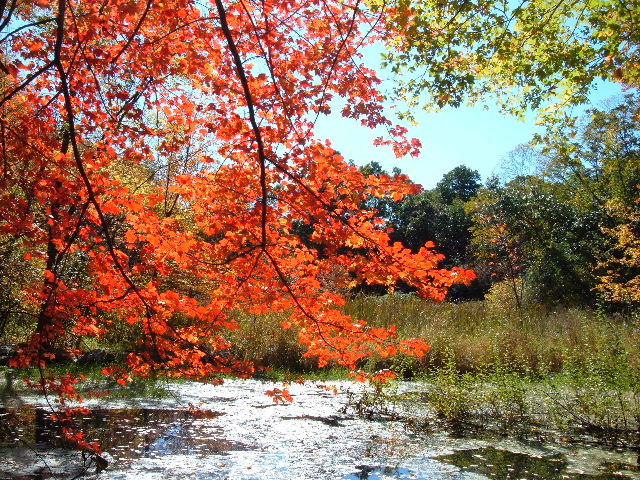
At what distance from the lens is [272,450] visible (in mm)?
4680

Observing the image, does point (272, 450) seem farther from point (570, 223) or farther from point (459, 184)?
point (459, 184)

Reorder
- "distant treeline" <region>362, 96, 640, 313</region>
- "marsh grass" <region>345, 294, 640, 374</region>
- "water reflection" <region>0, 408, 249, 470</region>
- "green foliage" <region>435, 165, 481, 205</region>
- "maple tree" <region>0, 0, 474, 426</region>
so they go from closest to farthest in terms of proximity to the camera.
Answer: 1. "maple tree" <region>0, 0, 474, 426</region>
2. "water reflection" <region>0, 408, 249, 470</region>
3. "marsh grass" <region>345, 294, 640, 374</region>
4. "distant treeline" <region>362, 96, 640, 313</region>
5. "green foliage" <region>435, 165, 481, 205</region>

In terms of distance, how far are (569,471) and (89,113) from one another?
4778 millimetres

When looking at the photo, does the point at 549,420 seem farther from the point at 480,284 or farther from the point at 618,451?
the point at 480,284

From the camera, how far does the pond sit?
4.09 metres

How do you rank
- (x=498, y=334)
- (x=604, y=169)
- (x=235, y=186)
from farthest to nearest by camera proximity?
(x=604, y=169)
(x=498, y=334)
(x=235, y=186)

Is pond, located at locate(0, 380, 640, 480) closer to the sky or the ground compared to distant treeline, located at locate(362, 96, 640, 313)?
closer to the ground

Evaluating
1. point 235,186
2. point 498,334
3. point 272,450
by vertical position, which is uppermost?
point 235,186

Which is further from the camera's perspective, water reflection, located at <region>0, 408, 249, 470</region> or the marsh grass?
the marsh grass

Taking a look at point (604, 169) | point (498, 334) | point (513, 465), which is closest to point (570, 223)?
point (604, 169)

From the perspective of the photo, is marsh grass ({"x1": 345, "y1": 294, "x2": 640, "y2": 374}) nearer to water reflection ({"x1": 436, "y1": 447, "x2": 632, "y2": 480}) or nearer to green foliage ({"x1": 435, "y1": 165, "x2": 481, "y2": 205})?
water reflection ({"x1": 436, "y1": 447, "x2": 632, "y2": 480})

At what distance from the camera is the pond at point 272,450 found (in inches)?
161

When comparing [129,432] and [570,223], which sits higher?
[570,223]

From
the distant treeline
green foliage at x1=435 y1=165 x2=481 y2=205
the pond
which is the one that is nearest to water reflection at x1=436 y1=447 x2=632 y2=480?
the pond
